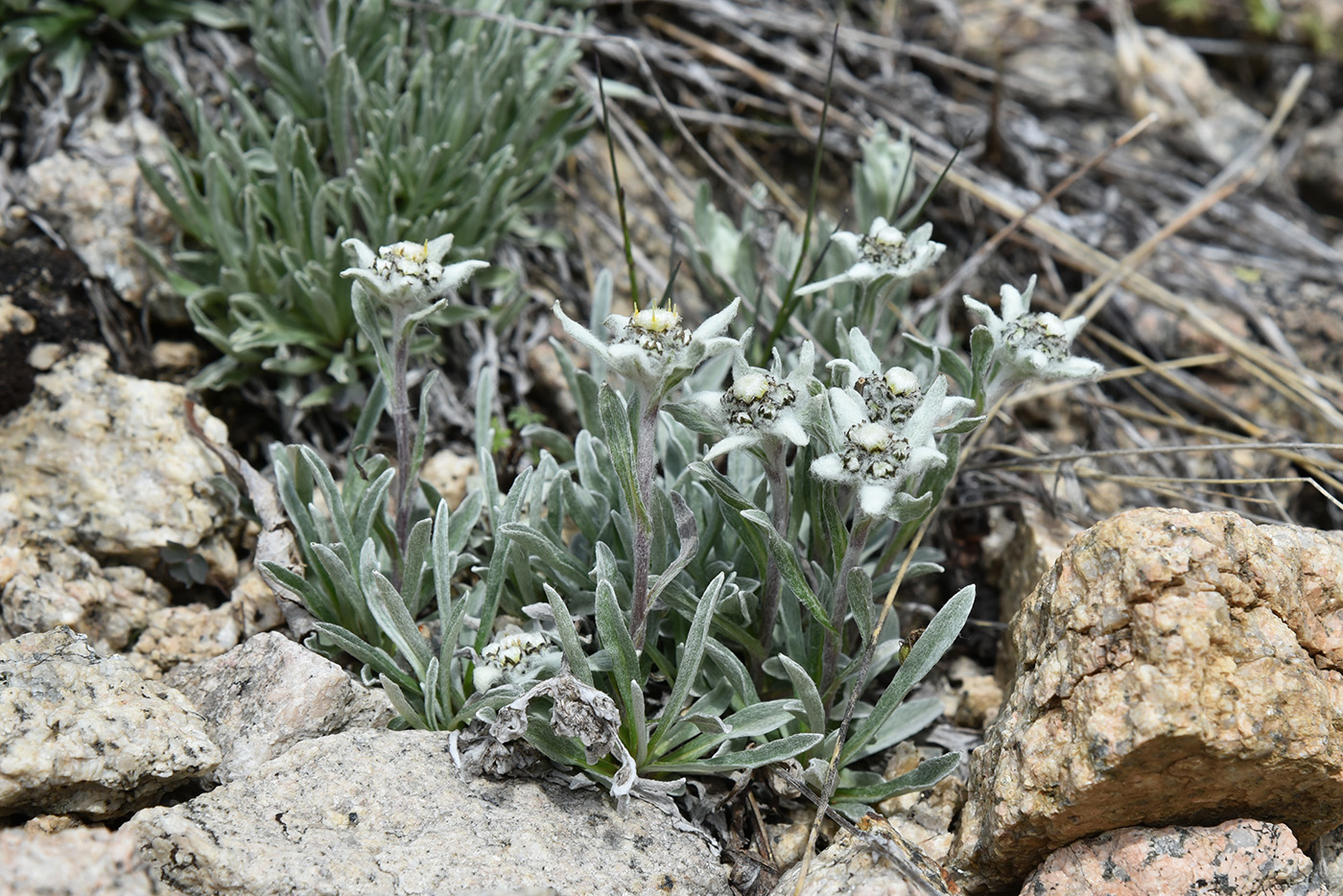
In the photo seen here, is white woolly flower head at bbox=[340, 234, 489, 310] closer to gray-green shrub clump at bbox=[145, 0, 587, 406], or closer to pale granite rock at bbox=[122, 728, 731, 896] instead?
gray-green shrub clump at bbox=[145, 0, 587, 406]

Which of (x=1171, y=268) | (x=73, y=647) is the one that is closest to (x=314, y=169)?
(x=73, y=647)

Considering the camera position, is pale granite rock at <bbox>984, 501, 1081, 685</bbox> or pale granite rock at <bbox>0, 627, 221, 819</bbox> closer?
pale granite rock at <bbox>0, 627, 221, 819</bbox>

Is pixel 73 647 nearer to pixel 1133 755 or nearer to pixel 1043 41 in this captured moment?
pixel 1133 755

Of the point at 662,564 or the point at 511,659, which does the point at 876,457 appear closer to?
the point at 662,564

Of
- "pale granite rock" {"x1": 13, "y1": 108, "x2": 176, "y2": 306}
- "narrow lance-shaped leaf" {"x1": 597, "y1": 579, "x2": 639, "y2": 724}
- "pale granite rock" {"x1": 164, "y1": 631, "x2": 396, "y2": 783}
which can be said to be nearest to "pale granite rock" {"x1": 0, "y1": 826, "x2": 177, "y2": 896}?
"pale granite rock" {"x1": 164, "y1": 631, "x2": 396, "y2": 783}

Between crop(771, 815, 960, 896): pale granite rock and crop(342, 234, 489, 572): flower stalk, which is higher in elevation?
crop(342, 234, 489, 572): flower stalk

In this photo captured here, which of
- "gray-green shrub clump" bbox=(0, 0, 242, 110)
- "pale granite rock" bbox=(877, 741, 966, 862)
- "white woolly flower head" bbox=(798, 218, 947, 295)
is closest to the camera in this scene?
"pale granite rock" bbox=(877, 741, 966, 862)

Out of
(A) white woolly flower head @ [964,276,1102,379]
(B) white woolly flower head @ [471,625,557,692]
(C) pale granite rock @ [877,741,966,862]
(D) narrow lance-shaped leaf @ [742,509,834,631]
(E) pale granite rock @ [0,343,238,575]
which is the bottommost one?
(C) pale granite rock @ [877,741,966,862]

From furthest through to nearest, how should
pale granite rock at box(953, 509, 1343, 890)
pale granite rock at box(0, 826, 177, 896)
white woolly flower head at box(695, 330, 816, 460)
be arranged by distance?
white woolly flower head at box(695, 330, 816, 460)
pale granite rock at box(953, 509, 1343, 890)
pale granite rock at box(0, 826, 177, 896)

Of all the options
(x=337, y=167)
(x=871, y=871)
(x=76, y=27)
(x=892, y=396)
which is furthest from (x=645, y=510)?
(x=76, y=27)
